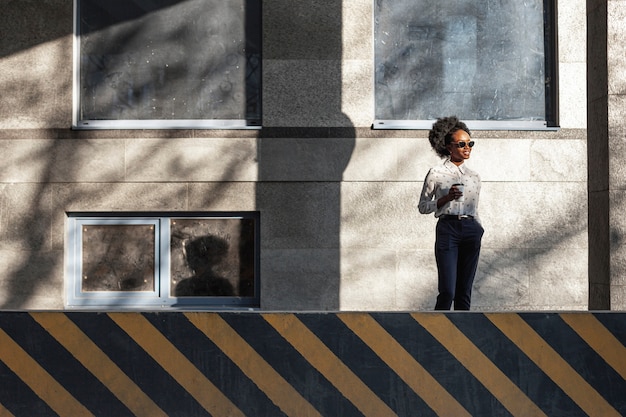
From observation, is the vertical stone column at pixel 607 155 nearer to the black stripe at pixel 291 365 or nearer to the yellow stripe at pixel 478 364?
the yellow stripe at pixel 478 364

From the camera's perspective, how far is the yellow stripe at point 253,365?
3.73 meters

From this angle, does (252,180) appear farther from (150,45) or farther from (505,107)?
(505,107)

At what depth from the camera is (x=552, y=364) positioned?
3682 millimetres

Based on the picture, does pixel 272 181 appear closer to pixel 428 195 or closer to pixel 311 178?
pixel 311 178

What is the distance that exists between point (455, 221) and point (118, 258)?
4.14m

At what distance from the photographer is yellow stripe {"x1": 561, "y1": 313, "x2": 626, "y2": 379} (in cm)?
367

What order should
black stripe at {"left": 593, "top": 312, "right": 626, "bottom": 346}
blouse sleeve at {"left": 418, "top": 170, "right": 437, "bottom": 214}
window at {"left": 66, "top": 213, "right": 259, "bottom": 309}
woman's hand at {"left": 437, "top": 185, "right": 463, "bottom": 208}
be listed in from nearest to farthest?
black stripe at {"left": 593, "top": 312, "right": 626, "bottom": 346} → woman's hand at {"left": 437, "top": 185, "right": 463, "bottom": 208} → blouse sleeve at {"left": 418, "top": 170, "right": 437, "bottom": 214} → window at {"left": 66, "top": 213, "right": 259, "bottom": 309}

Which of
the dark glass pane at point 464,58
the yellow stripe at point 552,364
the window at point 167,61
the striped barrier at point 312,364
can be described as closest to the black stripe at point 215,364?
the striped barrier at point 312,364

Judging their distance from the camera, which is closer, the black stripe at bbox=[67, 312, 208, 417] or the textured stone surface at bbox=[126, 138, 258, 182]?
the black stripe at bbox=[67, 312, 208, 417]

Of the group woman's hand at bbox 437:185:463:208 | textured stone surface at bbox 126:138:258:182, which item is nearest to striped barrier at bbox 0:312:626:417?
woman's hand at bbox 437:185:463:208

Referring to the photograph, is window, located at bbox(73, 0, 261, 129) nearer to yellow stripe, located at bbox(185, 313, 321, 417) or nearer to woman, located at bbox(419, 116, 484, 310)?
woman, located at bbox(419, 116, 484, 310)

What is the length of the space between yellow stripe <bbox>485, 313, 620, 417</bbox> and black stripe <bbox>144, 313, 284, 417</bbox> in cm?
109

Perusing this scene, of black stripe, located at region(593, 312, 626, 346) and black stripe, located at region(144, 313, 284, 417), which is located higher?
black stripe, located at region(593, 312, 626, 346)

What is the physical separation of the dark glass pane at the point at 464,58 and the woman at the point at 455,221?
2.30 m
